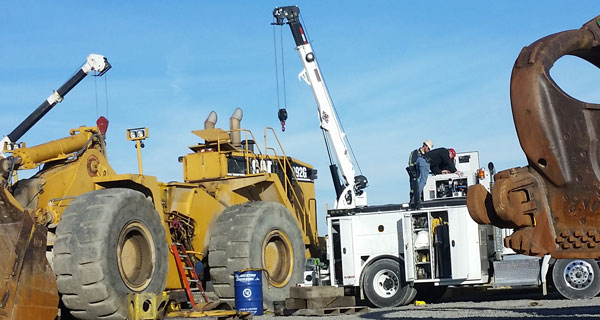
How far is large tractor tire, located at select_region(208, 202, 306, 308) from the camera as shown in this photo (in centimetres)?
1594

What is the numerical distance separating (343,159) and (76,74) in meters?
9.14

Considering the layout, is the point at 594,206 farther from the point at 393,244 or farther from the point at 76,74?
the point at 76,74

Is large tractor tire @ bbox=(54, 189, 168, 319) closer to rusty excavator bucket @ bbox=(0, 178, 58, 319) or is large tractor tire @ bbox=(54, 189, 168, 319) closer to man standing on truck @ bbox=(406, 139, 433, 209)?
rusty excavator bucket @ bbox=(0, 178, 58, 319)

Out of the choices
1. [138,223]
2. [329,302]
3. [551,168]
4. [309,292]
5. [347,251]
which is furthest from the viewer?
[347,251]

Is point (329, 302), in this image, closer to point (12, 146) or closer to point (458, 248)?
Answer: point (458, 248)

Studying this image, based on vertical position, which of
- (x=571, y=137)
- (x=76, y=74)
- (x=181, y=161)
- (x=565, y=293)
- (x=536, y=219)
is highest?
(x=76, y=74)

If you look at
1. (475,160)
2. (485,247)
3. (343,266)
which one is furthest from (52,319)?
(475,160)

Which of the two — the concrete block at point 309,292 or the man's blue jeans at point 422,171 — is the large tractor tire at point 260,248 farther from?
the man's blue jeans at point 422,171

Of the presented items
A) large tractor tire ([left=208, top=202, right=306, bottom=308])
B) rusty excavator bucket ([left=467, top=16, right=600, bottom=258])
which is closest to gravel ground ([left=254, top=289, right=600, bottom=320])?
large tractor tire ([left=208, top=202, right=306, bottom=308])

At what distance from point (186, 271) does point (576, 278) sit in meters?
7.32

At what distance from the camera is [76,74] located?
87.8 feet

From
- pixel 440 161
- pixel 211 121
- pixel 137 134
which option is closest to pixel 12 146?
pixel 137 134

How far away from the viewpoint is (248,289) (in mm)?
15602

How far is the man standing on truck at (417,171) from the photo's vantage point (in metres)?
18.3
